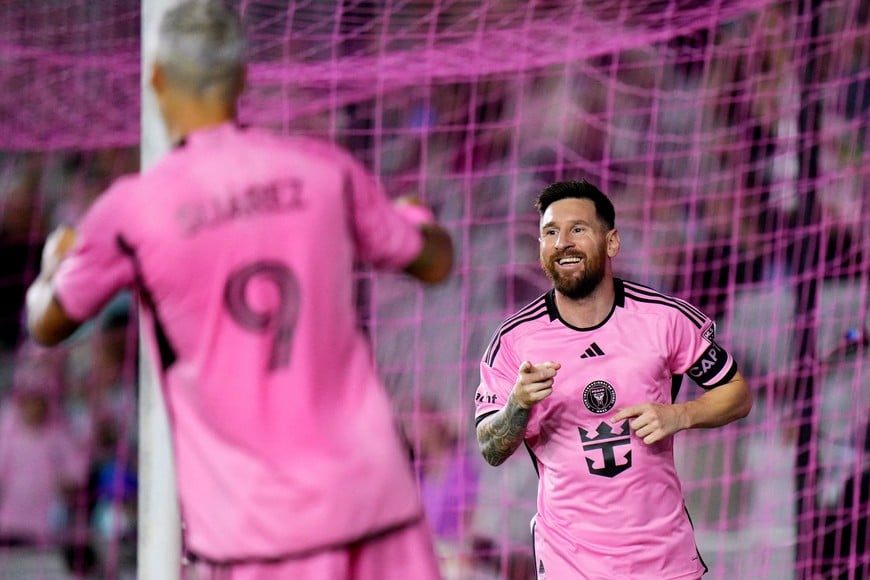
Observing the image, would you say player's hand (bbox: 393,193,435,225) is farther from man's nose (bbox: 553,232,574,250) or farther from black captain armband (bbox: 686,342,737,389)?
black captain armband (bbox: 686,342,737,389)

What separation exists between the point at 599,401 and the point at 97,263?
1483mm

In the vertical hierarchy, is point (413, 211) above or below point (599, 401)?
above

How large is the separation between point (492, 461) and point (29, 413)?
3594 mm

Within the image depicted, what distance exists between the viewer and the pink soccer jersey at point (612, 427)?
297cm

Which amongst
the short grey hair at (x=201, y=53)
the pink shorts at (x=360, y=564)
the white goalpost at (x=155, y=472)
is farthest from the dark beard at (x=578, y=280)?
the short grey hair at (x=201, y=53)

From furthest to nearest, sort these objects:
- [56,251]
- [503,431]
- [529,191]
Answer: [529,191], [503,431], [56,251]

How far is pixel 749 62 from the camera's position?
18.8ft

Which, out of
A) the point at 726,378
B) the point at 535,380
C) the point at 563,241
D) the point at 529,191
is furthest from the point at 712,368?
the point at 529,191

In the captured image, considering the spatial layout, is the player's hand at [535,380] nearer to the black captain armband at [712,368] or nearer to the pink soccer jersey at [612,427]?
the pink soccer jersey at [612,427]

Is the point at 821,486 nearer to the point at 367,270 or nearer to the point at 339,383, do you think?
the point at 367,270

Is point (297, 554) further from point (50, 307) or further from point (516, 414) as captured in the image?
point (516, 414)

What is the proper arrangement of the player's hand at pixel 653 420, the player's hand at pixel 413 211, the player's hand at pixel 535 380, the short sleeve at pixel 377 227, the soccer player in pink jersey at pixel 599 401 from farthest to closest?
the soccer player in pink jersey at pixel 599 401 → the player's hand at pixel 653 420 → the player's hand at pixel 535 380 → the player's hand at pixel 413 211 → the short sleeve at pixel 377 227

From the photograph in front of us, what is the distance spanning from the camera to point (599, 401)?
3041 millimetres

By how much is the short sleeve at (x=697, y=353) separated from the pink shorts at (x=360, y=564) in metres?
1.25
